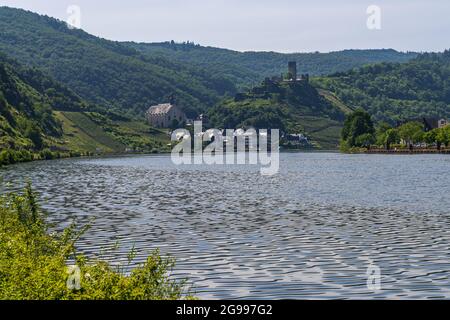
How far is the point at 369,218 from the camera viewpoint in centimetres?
7556

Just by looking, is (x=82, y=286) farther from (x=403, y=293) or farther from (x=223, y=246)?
(x=223, y=246)

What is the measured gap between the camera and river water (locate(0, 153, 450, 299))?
1662 inches

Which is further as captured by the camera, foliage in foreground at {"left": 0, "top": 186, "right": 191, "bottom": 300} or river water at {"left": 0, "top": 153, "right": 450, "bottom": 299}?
river water at {"left": 0, "top": 153, "right": 450, "bottom": 299}

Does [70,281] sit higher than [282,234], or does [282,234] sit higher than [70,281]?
[70,281]

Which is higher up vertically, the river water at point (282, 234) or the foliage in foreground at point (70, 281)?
the foliage in foreground at point (70, 281)

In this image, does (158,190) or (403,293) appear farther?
(158,190)

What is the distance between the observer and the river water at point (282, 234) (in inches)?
1662

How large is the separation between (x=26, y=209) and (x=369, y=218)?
3467 cm

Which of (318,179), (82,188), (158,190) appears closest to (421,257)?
(158,190)

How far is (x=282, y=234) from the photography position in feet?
209

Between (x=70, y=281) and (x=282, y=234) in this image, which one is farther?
(x=282, y=234)

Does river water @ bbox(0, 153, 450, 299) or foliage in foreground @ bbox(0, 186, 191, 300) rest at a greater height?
Result: foliage in foreground @ bbox(0, 186, 191, 300)
